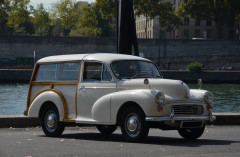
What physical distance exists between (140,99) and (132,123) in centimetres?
46

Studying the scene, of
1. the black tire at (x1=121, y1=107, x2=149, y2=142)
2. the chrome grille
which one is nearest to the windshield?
the black tire at (x1=121, y1=107, x2=149, y2=142)

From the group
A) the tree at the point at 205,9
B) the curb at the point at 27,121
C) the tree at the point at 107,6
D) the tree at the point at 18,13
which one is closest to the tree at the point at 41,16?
the tree at the point at 18,13

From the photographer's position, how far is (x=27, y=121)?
47.5 ft

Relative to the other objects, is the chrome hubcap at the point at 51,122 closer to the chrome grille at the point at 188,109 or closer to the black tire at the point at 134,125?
the black tire at the point at 134,125

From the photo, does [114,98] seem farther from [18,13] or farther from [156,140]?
[18,13]

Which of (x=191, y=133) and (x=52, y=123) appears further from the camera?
(x=52, y=123)

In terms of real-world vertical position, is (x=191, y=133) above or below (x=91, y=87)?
below

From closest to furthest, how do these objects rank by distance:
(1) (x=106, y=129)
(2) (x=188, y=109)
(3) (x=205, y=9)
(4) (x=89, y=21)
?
(2) (x=188, y=109) → (1) (x=106, y=129) → (3) (x=205, y=9) → (4) (x=89, y=21)

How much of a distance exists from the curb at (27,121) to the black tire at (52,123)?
6.00 ft

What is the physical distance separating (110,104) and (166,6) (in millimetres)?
95116

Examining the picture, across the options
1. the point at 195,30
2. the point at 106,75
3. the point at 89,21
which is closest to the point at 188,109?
the point at 106,75

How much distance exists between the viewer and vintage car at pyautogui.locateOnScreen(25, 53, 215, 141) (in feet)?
35.7

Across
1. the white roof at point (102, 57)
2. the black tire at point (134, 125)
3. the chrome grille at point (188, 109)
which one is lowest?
the black tire at point (134, 125)

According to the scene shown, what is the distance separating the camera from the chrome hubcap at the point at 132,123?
10.9 metres
